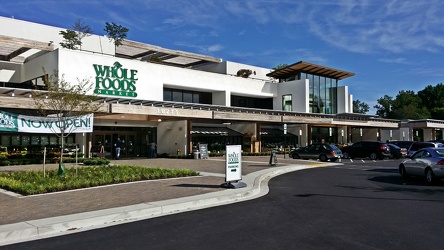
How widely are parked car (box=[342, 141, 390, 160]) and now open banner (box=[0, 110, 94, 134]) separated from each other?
23414 millimetres

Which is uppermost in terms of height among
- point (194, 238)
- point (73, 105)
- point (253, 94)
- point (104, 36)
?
point (104, 36)

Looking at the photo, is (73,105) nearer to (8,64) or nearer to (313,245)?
(313,245)

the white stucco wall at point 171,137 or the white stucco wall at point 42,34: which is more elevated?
the white stucco wall at point 42,34

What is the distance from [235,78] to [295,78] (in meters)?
9.16

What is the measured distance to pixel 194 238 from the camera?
23.6ft

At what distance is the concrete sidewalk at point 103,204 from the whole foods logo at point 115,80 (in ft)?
65.2

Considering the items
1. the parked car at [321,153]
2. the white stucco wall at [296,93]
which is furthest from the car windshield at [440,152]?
the white stucco wall at [296,93]

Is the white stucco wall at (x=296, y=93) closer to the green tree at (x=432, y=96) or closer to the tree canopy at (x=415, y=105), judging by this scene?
the tree canopy at (x=415, y=105)

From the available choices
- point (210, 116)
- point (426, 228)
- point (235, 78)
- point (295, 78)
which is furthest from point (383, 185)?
point (295, 78)

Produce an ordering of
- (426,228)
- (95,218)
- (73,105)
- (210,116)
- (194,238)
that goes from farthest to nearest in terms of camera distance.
A: (210,116)
(73,105)
(95,218)
(426,228)
(194,238)

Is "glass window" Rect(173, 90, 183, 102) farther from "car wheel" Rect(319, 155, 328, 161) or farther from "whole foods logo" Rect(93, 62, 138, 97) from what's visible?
"car wheel" Rect(319, 155, 328, 161)

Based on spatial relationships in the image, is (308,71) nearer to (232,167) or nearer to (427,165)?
(427,165)

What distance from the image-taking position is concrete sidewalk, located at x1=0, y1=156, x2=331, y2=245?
26.5 feet

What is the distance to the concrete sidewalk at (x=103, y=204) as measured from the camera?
8078 mm
